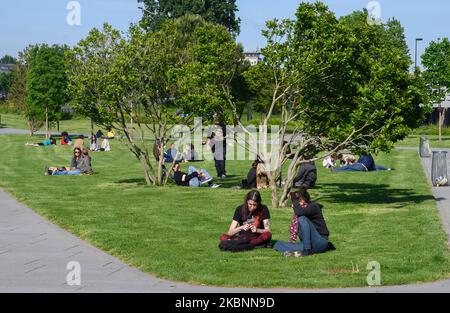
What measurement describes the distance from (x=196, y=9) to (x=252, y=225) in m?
86.7

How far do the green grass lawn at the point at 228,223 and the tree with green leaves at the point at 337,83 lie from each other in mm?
1734

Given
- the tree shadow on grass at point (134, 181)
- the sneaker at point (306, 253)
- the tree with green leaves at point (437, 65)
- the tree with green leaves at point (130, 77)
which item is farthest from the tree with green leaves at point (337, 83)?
the tree with green leaves at point (437, 65)

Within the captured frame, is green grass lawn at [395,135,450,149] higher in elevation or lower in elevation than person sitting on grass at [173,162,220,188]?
higher

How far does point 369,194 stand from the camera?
23.8 metres

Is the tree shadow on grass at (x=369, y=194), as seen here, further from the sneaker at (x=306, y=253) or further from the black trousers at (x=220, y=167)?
the sneaker at (x=306, y=253)

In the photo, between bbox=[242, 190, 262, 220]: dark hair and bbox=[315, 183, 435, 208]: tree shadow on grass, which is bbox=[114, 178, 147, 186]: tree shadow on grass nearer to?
bbox=[315, 183, 435, 208]: tree shadow on grass

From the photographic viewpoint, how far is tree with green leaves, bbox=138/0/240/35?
9856 centimetres

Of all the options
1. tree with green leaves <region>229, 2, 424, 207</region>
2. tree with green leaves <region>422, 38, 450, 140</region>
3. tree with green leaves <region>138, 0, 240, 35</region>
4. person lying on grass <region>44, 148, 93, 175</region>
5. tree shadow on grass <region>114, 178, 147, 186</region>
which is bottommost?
tree shadow on grass <region>114, 178, 147, 186</region>

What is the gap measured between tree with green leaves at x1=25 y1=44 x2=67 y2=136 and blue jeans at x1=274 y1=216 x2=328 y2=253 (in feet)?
136

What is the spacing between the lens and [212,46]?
2066 cm

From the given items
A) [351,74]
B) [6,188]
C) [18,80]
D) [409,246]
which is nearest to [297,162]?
[351,74]

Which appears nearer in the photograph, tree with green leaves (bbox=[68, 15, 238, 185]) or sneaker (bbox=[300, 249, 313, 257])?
sneaker (bbox=[300, 249, 313, 257])

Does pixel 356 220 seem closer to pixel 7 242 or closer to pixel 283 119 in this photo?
pixel 283 119

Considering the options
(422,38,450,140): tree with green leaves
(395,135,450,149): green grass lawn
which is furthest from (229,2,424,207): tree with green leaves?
(422,38,450,140): tree with green leaves
